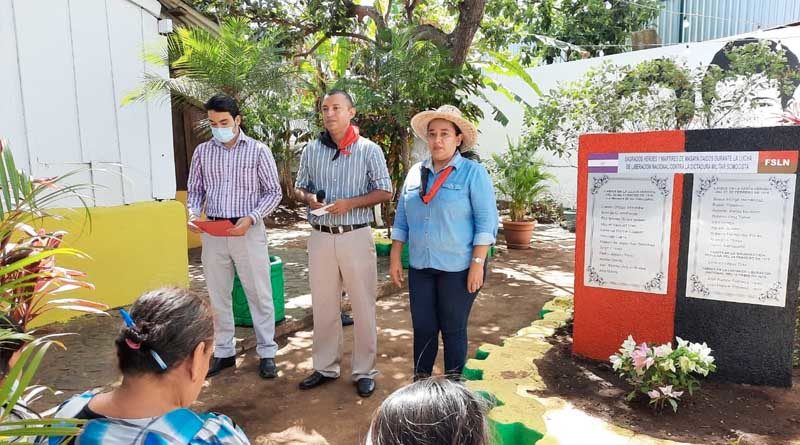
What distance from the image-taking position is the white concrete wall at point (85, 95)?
4160 mm

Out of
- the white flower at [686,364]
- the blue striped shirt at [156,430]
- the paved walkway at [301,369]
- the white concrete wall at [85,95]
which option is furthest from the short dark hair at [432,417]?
the white concrete wall at [85,95]

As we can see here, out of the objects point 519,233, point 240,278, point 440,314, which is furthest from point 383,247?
point 440,314

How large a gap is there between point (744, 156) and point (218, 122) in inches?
124

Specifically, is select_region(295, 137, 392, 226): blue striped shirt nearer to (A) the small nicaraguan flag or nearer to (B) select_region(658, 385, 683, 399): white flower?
(A) the small nicaraguan flag

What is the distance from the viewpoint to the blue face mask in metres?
3.63

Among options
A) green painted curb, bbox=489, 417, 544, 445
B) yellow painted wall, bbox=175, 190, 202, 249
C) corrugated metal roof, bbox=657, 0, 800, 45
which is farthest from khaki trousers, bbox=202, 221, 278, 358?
corrugated metal roof, bbox=657, 0, 800, 45

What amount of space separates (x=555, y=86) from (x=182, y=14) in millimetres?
7829

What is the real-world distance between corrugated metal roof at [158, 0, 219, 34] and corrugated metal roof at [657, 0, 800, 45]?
13.1 m

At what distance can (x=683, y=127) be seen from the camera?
386 centimetres

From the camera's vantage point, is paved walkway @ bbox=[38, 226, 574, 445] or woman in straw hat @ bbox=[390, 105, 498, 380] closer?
woman in straw hat @ bbox=[390, 105, 498, 380]

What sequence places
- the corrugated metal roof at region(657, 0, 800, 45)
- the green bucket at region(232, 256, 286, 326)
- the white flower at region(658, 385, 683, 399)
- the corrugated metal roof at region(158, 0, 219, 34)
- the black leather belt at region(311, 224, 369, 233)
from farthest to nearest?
the corrugated metal roof at region(657, 0, 800, 45), the corrugated metal roof at region(158, 0, 219, 34), the green bucket at region(232, 256, 286, 326), the black leather belt at region(311, 224, 369, 233), the white flower at region(658, 385, 683, 399)

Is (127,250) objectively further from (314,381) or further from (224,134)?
(314,381)

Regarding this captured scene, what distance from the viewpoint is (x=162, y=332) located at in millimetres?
1399

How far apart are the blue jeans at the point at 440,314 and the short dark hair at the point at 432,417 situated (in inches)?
70.2
